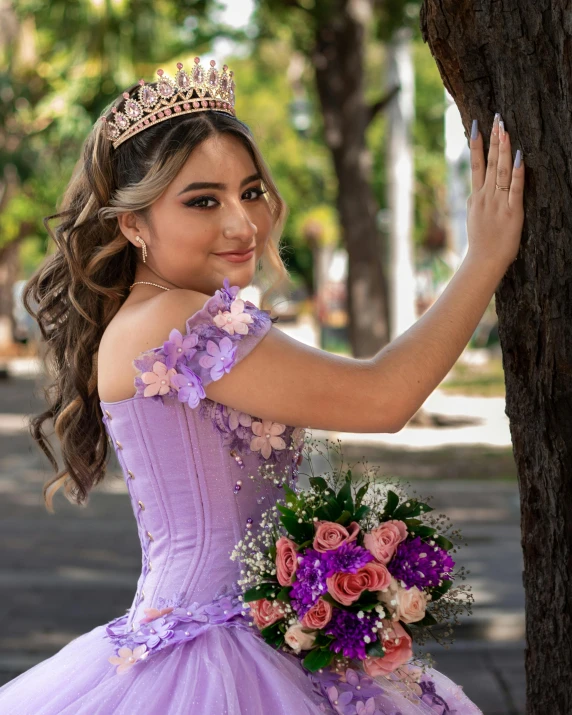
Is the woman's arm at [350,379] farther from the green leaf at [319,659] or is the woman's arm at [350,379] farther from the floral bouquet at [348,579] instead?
the green leaf at [319,659]

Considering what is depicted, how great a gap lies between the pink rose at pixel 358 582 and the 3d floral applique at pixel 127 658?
0.44 meters

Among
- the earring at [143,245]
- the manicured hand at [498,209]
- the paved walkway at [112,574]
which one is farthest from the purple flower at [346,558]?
the paved walkway at [112,574]

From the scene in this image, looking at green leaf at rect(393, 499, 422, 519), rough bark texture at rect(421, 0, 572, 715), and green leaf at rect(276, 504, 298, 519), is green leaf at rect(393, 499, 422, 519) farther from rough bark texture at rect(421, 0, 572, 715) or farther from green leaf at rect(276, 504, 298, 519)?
rough bark texture at rect(421, 0, 572, 715)

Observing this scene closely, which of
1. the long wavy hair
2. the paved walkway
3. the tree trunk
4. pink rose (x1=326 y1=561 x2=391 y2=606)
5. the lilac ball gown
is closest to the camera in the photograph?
pink rose (x1=326 y1=561 x2=391 y2=606)

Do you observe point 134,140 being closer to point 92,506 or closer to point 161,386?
point 161,386

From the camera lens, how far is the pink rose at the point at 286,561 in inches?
80.6

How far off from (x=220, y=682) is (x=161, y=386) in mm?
605

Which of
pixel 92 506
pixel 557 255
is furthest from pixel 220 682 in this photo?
pixel 92 506

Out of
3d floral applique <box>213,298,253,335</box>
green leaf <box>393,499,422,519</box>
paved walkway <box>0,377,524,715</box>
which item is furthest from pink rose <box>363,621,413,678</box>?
paved walkway <box>0,377,524,715</box>

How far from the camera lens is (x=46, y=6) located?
45.9ft

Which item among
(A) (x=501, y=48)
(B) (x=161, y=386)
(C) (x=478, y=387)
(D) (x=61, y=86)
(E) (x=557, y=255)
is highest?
(D) (x=61, y=86)

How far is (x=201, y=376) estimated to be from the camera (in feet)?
7.02

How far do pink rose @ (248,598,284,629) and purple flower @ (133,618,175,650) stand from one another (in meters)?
0.20

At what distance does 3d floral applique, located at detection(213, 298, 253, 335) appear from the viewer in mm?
2119
